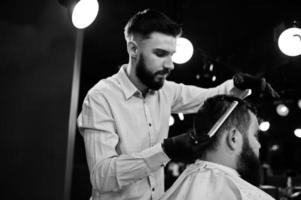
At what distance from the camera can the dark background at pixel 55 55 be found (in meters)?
2.45

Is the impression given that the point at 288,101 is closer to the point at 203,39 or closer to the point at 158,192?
the point at 203,39

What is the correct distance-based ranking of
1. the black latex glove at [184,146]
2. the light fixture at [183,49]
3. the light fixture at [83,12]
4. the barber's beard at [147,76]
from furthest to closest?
the light fixture at [183,49], the light fixture at [83,12], the barber's beard at [147,76], the black latex glove at [184,146]

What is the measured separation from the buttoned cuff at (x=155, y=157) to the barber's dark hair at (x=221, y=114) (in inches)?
7.5

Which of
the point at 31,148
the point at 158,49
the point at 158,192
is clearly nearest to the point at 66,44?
the point at 31,148

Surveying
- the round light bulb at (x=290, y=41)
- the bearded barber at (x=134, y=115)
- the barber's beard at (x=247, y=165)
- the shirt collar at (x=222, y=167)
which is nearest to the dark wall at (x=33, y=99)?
the bearded barber at (x=134, y=115)

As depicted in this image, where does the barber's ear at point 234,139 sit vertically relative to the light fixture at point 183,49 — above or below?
below

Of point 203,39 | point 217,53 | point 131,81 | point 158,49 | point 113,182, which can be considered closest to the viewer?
point 113,182

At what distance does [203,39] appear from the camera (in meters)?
5.20

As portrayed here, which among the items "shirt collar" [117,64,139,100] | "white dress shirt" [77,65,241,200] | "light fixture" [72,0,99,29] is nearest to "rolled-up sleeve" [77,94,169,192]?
"white dress shirt" [77,65,241,200]

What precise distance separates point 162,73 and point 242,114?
447 mm

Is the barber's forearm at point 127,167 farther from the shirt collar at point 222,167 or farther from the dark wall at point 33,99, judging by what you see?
the dark wall at point 33,99

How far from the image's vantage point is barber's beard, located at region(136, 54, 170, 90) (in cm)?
186

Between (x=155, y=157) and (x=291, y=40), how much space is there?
1769mm

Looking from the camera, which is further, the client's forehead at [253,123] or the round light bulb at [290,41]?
the round light bulb at [290,41]
